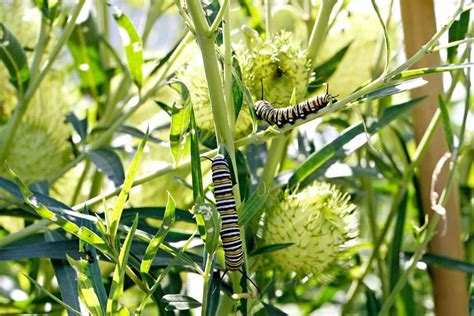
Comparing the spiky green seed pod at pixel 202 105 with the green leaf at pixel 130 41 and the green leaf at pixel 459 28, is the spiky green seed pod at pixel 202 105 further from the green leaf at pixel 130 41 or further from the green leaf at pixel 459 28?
the green leaf at pixel 459 28

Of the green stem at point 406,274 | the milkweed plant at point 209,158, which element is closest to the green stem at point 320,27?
the milkweed plant at point 209,158

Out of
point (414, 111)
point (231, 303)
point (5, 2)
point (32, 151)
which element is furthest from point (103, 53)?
point (231, 303)

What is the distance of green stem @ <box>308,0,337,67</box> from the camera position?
0.84 meters

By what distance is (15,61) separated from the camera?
0.99m

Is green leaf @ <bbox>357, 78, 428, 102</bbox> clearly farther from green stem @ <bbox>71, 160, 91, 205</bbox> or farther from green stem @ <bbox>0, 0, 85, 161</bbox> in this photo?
green stem @ <bbox>71, 160, 91, 205</bbox>

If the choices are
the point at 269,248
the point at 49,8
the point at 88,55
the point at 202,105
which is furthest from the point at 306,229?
the point at 88,55

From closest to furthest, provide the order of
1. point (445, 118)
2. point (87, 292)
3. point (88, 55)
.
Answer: point (87, 292) → point (445, 118) → point (88, 55)

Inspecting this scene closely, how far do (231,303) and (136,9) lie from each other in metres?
0.84

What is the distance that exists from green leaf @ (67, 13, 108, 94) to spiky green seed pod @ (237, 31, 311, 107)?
0.40 metres

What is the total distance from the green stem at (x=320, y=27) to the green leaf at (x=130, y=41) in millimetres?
188

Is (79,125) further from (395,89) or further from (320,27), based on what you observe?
(395,89)

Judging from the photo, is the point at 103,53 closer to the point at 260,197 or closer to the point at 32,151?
the point at 32,151

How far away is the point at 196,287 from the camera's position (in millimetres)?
1299

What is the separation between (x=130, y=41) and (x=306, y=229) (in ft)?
0.90
